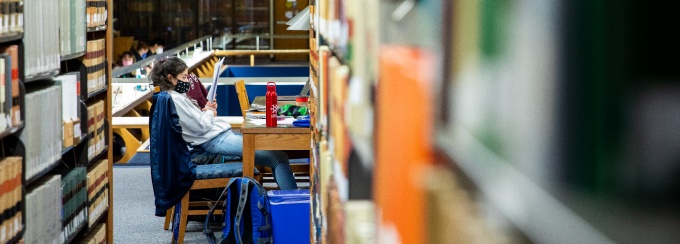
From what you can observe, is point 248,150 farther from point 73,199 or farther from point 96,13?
point 73,199

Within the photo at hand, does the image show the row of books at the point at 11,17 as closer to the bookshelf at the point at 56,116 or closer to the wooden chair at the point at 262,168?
the bookshelf at the point at 56,116

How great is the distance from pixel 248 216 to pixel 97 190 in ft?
2.66

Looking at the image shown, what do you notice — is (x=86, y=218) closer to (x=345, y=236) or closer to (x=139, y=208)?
(x=139, y=208)

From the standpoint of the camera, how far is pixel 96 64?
4.72m

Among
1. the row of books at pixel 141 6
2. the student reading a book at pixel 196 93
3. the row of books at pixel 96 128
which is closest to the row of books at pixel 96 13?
the row of books at pixel 96 128

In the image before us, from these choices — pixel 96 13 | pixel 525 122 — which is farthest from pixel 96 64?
pixel 525 122

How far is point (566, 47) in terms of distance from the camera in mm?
531

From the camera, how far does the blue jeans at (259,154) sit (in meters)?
5.96

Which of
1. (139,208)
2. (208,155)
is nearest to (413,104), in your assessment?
(208,155)

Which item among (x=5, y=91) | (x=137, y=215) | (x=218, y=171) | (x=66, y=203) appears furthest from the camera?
(x=137, y=215)

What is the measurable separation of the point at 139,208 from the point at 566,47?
6647 millimetres

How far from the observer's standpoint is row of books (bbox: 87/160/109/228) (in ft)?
15.3

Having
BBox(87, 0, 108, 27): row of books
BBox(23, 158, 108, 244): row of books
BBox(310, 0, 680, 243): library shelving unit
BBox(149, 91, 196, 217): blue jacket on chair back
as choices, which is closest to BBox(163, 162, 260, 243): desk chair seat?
BBox(149, 91, 196, 217): blue jacket on chair back

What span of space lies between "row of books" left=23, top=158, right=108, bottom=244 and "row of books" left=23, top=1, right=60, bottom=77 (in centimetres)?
45
